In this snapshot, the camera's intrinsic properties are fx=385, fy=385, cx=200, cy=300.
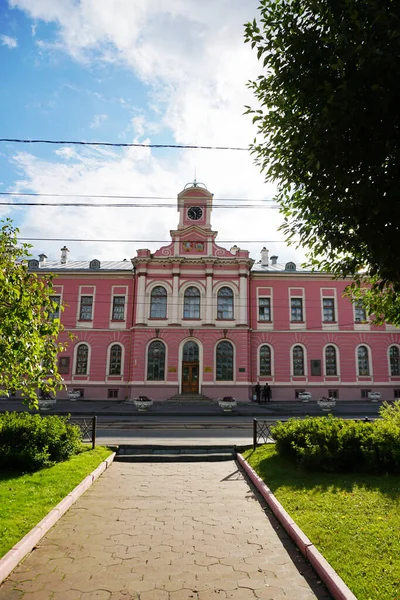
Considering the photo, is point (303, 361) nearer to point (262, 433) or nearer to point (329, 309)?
point (329, 309)

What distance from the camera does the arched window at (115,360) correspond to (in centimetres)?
2959

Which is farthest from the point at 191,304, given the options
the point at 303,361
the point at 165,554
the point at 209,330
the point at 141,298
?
the point at 165,554

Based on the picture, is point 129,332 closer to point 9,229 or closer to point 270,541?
point 9,229

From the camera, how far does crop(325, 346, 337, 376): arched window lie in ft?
98.0

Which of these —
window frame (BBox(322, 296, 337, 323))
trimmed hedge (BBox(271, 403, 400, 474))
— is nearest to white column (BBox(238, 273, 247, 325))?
window frame (BBox(322, 296, 337, 323))

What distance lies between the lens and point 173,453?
10773 millimetres

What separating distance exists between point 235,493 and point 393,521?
2879 millimetres

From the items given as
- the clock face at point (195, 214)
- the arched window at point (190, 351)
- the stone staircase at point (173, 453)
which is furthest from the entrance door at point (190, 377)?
the stone staircase at point (173, 453)

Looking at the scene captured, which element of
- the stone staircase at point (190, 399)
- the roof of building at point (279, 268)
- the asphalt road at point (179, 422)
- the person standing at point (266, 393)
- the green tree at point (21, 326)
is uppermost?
the roof of building at point (279, 268)

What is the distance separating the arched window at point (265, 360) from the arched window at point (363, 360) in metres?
7.06

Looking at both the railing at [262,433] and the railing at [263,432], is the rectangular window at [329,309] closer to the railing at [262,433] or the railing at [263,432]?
the railing at [263,432]

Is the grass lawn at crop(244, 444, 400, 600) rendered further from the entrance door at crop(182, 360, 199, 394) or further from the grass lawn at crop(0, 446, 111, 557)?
the entrance door at crop(182, 360, 199, 394)

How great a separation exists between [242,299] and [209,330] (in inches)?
138

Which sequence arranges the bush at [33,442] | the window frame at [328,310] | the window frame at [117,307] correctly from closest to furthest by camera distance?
1. the bush at [33,442]
2. the window frame at [117,307]
3. the window frame at [328,310]
